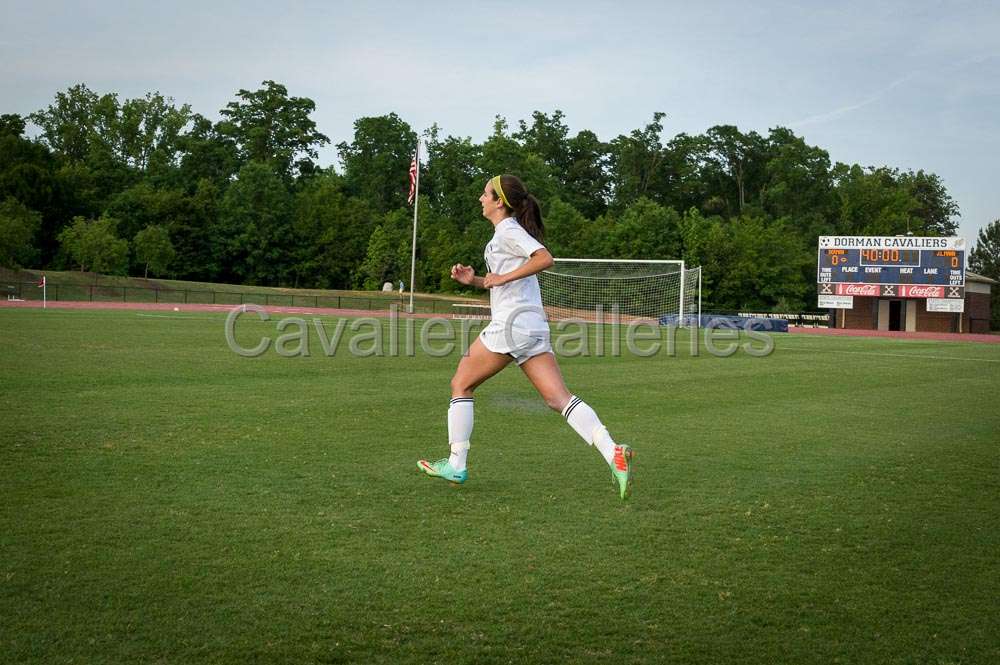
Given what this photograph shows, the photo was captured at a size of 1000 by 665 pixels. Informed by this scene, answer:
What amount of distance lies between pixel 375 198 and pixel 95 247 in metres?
35.1

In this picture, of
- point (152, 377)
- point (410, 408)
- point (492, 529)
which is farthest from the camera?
point (152, 377)

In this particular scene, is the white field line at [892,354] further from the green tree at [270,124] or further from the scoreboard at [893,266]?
the green tree at [270,124]

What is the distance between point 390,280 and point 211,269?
1516cm

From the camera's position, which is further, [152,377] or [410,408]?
[152,377]

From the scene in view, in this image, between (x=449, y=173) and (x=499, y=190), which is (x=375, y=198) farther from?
(x=499, y=190)

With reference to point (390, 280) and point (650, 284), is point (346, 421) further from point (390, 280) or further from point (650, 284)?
point (390, 280)

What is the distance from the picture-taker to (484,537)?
208 inches

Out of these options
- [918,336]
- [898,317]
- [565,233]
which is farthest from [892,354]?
[565,233]

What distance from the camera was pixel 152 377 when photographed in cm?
1398

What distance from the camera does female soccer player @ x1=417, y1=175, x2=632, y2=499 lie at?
20.8ft

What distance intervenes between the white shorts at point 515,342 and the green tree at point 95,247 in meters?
64.0

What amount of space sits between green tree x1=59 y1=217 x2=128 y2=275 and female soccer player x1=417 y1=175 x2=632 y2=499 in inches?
2510

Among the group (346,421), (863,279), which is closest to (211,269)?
(863,279)

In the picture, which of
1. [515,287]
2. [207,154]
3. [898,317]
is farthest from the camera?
[207,154]
